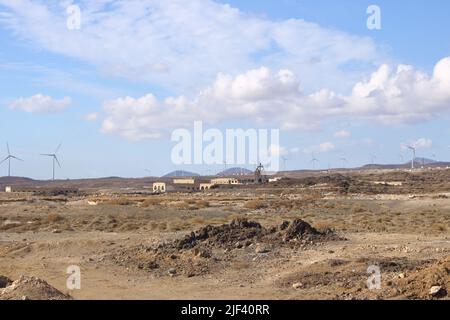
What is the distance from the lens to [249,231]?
81.1 ft

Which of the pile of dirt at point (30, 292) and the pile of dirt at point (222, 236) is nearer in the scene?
the pile of dirt at point (30, 292)

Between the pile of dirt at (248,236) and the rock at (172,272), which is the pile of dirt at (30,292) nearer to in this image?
the rock at (172,272)

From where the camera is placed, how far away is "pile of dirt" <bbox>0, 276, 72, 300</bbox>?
13.3 m

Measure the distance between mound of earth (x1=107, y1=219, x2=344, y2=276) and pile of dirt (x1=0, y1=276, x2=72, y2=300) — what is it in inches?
231

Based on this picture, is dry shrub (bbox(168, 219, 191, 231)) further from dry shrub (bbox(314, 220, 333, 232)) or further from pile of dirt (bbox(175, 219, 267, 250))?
pile of dirt (bbox(175, 219, 267, 250))

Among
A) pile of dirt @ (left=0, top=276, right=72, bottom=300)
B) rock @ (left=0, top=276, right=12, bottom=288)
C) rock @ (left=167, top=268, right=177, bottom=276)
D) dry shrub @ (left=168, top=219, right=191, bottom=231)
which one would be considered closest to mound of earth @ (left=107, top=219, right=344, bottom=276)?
rock @ (left=167, top=268, right=177, bottom=276)

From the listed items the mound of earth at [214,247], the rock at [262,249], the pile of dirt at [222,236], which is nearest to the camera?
the mound of earth at [214,247]

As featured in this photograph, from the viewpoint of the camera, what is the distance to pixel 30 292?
44.4 ft

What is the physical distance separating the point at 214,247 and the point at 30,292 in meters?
10.3

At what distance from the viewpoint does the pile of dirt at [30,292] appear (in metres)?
13.3

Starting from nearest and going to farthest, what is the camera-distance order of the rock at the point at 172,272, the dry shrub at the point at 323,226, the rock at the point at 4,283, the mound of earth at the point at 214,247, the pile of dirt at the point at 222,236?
the rock at the point at 4,283 < the rock at the point at 172,272 < the mound of earth at the point at 214,247 < the pile of dirt at the point at 222,236 < the dry shrub at the point at 323,226

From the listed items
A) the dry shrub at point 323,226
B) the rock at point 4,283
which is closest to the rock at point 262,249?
the dry shrub at point 323,226

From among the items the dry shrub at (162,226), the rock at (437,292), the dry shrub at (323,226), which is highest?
the rock at (437,292)

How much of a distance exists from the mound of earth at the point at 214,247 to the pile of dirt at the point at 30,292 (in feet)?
19.2
